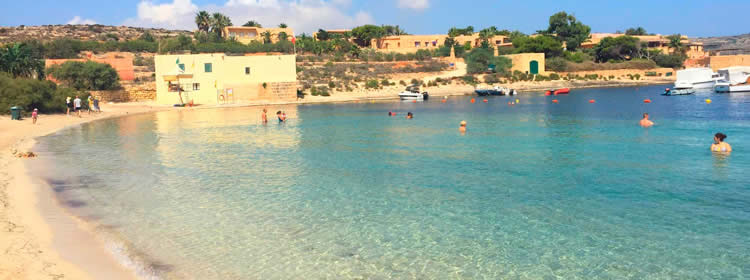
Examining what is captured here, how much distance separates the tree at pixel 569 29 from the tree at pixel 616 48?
5.43 m

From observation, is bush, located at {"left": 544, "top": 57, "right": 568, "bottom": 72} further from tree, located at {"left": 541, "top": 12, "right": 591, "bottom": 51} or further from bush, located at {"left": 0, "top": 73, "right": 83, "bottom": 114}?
bush, located at {"left": 0, "top": 73, "right": 83, "bottom": 114}

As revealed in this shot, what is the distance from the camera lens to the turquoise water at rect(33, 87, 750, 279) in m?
8.67

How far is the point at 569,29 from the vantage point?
102 meters

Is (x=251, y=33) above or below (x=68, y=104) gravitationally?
above

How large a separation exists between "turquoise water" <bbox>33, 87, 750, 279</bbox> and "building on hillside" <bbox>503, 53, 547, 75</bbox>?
56.6 m

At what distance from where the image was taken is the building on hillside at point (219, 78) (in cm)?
Answer: 4981

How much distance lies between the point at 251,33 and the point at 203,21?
27.6 feet

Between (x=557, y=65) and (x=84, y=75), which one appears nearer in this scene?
(x=84, y=75)

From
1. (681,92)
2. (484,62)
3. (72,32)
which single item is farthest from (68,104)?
(72,32)

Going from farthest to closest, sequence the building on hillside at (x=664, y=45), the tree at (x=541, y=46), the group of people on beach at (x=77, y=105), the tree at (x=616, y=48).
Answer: the building on hillside at (x=664, y=45) < the tree at (x=616, y=48) < the tree at (x=541, y=46) < the group of people on beach at (x=77, y=105)

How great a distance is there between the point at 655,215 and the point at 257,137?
1875 centimetres

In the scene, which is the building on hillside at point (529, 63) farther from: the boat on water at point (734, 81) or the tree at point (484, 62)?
the boat on water at point (734, 81)

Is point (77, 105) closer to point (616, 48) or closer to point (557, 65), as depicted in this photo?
point (557, 65)

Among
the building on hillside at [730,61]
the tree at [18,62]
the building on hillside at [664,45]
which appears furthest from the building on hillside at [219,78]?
the building on hillside at [730,61]
